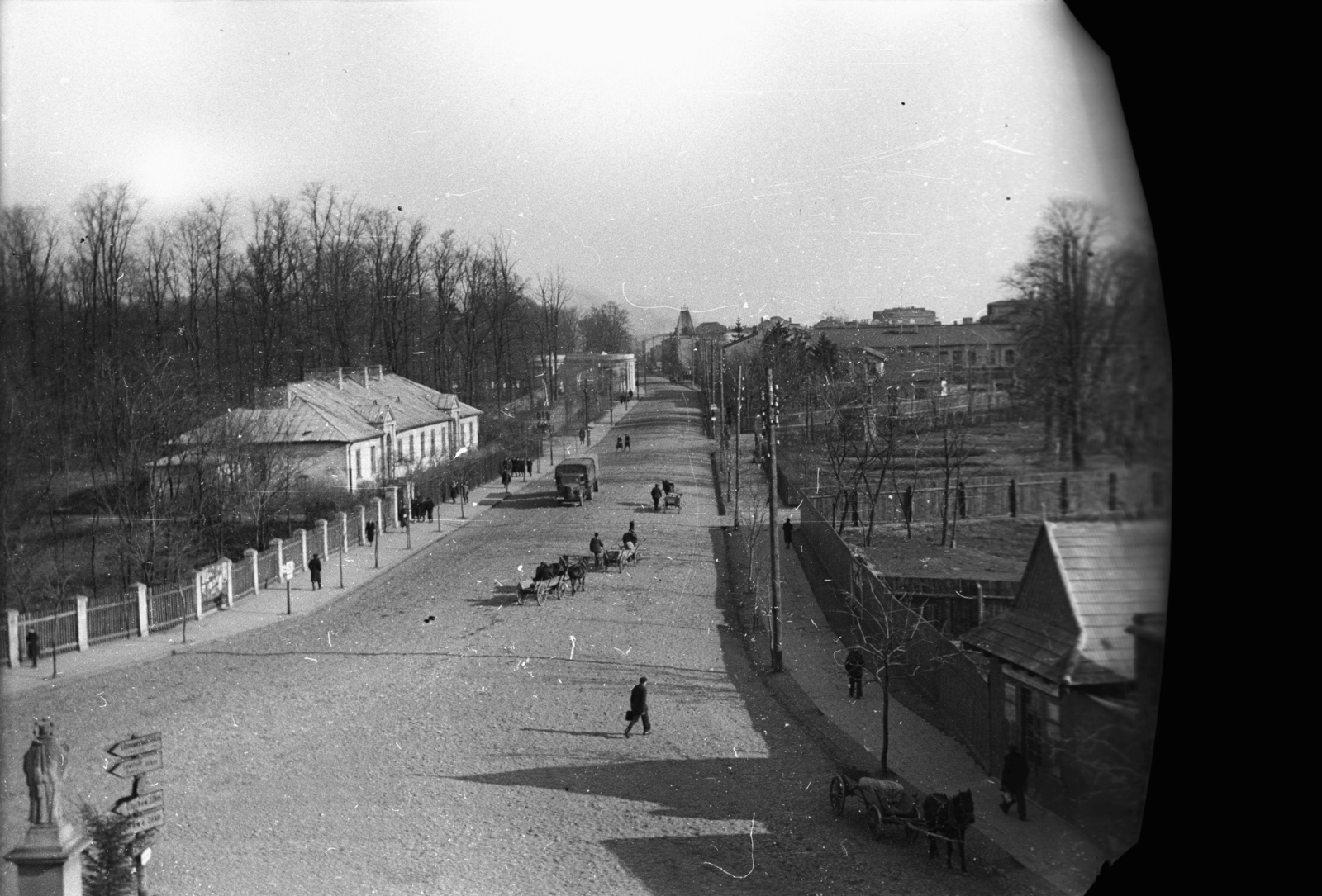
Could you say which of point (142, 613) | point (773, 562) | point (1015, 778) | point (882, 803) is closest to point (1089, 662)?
point (1015, 778)

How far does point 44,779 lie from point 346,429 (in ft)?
48.6

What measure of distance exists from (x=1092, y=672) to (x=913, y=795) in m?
2.33

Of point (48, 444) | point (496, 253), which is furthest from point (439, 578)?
point (48, 444)

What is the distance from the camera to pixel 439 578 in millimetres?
11141

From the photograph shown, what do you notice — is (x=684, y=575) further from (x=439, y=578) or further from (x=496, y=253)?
(x=496, y=253)

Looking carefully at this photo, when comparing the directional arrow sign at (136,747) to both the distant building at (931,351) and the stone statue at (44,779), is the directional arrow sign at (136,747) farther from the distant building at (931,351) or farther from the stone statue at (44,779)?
the distant building at (931,351)

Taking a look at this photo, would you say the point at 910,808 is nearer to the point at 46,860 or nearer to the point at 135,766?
the point at 135,766

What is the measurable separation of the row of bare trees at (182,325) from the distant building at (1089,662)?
3.57 meters

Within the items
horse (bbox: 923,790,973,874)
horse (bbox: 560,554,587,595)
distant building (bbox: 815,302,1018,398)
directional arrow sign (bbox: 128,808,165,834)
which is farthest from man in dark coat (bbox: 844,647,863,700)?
horse (bbox: 560,554,587,595)

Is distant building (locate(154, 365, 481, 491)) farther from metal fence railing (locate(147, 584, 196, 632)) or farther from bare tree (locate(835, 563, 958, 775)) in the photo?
bare tree (locate(835, 563, 958, 775))

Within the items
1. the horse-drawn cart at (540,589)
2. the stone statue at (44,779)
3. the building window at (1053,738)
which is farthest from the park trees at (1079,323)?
the horse-drawn cart at (540,589)

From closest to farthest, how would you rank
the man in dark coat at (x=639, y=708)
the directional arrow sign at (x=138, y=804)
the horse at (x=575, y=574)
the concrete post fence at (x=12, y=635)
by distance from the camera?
the directional arrow sign at (x=138, y=804) < the concrete post fence at (x=12, y=635) < the man in dark coat at (x=639, y=708) < the horse at (x=575, y=574)

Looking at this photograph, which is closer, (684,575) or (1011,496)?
(1011,496)

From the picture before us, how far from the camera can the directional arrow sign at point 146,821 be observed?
2.88 metres
